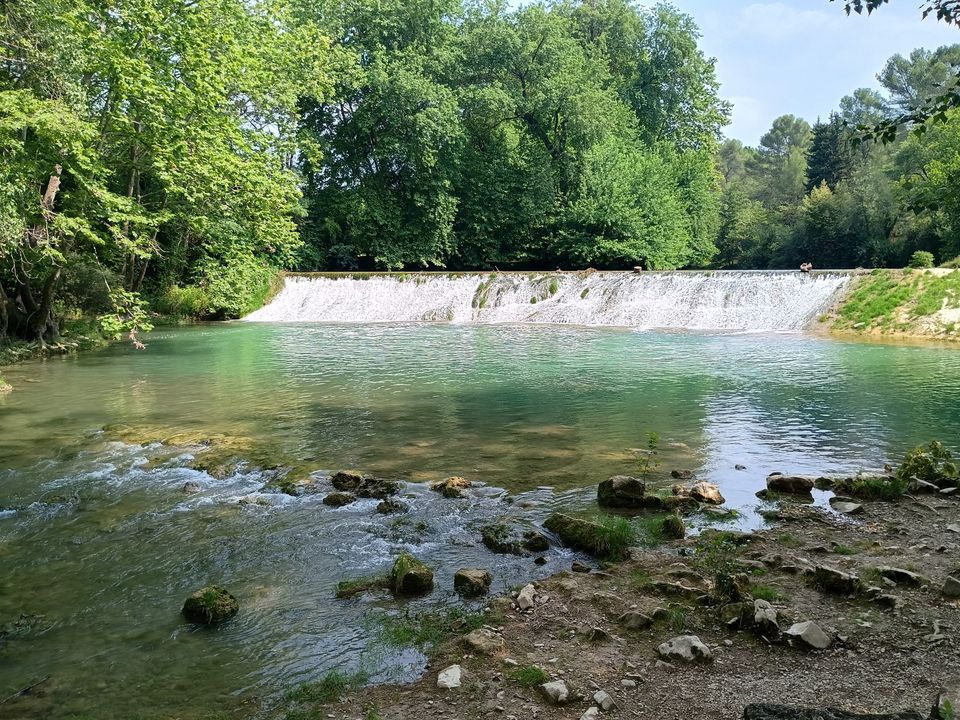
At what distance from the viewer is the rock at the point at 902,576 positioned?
4141mm

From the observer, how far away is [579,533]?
5289 mm

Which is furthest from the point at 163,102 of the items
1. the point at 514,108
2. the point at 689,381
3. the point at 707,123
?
the point at 707,123

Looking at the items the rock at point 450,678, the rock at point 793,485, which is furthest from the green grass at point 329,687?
the rock at point 793,485

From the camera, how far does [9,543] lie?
5441mm

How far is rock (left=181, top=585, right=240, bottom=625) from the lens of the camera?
4195 mm

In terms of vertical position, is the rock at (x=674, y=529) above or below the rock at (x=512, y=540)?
above

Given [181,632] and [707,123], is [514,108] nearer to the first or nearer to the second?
[707,123]

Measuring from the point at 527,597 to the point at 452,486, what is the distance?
2514 mm

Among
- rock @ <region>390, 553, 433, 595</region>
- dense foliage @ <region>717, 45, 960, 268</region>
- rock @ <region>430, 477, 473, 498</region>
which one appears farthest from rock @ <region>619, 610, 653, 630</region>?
dense foliage @ <region>717, 45, 960, 268</region>

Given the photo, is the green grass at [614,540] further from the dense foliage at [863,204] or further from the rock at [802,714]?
the dense foliage at [863,204]

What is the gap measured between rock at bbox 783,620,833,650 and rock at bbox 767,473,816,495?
2.97 m

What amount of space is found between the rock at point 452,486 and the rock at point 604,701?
136 inches

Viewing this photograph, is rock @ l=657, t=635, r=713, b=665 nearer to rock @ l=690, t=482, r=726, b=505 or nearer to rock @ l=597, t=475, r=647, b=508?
rock @ l=597, t=475, r=647, b=508

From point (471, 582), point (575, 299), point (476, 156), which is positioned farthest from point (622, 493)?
point (476, 156)
